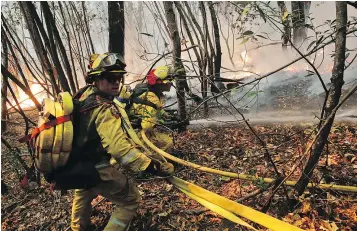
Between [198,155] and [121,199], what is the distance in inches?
85.1

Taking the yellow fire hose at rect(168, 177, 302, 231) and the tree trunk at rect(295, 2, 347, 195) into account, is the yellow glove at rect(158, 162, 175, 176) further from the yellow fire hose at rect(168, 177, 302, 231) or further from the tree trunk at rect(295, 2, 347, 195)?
the tree trunk at rect(295, 2, 347, 195)

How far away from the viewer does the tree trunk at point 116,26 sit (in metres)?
7.54

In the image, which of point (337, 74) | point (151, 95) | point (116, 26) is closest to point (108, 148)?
point (151, 95)

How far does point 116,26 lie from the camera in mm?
7590

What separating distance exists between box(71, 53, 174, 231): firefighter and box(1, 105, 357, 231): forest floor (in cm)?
49

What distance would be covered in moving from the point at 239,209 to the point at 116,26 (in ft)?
20.0

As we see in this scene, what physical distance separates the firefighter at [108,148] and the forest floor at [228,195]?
1.62ft

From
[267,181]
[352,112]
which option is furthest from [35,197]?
[352,112]

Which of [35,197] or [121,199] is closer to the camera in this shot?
[121,199]

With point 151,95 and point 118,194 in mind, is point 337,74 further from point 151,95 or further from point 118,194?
point 151,95

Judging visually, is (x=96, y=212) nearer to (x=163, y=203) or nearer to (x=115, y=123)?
(x=163, y=203)

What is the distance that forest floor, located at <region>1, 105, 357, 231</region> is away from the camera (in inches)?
123

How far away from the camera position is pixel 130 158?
9.71 feet

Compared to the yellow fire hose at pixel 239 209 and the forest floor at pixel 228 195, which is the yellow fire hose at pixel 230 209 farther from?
the forest floor at pixel 228 195
